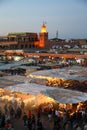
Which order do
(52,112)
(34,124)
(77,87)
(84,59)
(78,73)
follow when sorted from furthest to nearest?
(84,59) < (78,73) < (77,87) < (52,112) < (34,124)

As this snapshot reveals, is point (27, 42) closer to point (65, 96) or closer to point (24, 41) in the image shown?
point (24, 41)

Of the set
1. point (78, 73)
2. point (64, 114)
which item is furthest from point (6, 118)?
point (78, 73)

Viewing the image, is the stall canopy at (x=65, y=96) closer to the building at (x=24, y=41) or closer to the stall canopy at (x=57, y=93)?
the stall canopy at (x=57, y=93)

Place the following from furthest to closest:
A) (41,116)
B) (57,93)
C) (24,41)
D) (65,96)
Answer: (24,41) → (41,116) → (57,93) → (65,96)

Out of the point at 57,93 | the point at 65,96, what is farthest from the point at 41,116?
the point at 65,96

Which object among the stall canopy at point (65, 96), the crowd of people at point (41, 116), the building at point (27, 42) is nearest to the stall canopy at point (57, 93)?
the stall canopy at point (65, 96)

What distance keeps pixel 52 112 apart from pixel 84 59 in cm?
1619

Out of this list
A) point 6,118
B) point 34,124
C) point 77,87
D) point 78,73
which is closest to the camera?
point 34,124

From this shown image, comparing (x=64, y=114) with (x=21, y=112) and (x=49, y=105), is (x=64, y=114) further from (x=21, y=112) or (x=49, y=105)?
(x=21, y=112)

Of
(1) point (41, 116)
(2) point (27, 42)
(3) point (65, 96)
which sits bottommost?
(2) point (27, 42)

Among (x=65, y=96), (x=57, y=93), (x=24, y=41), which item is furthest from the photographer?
(x=24, y=41)

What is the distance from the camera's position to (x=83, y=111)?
1116 centimetres

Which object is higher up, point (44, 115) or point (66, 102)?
point (66, 102)

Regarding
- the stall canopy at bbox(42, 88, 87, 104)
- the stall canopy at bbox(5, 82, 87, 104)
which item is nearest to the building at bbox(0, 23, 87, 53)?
the stall canopy at bbox(5, 82, 87, 104)
